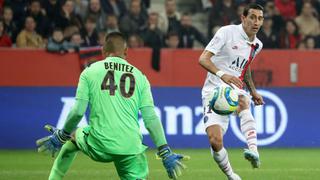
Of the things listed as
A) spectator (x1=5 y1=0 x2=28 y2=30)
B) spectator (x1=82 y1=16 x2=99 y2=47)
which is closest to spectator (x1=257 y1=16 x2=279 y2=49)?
spectator (x1=82 y1=16 x2=99 y2=47)

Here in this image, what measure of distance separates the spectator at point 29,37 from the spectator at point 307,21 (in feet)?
20.4

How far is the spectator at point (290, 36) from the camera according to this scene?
19.5 metres

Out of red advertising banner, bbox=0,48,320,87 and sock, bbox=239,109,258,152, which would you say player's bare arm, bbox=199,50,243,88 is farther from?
red advertising banner, bbox=0,48,320,87

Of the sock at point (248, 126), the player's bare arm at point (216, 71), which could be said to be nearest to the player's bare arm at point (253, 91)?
the sock at point (248, 126)

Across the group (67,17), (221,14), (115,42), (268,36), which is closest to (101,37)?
(67,17)

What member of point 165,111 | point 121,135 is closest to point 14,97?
point 165,111

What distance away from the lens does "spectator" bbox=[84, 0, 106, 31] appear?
60.4 feet

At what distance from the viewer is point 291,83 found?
17.9 metres

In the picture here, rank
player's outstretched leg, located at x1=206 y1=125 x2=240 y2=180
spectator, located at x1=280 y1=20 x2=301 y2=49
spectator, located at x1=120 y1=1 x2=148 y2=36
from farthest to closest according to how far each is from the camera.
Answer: spectator, located at x1=280 y1=20 x2=301 y2=49, spectator, located at x1=120 y1=1 x2=148 y2=36, player's outstretched leg, located at x1=206 y1=125 x2=240 y2=180

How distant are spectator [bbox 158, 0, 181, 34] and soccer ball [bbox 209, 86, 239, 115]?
28.9 feet

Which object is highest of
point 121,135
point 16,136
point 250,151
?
point 121,135

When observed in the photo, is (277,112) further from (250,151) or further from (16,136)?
(250,151)

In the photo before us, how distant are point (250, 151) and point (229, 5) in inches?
398

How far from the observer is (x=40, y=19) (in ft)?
58.7
